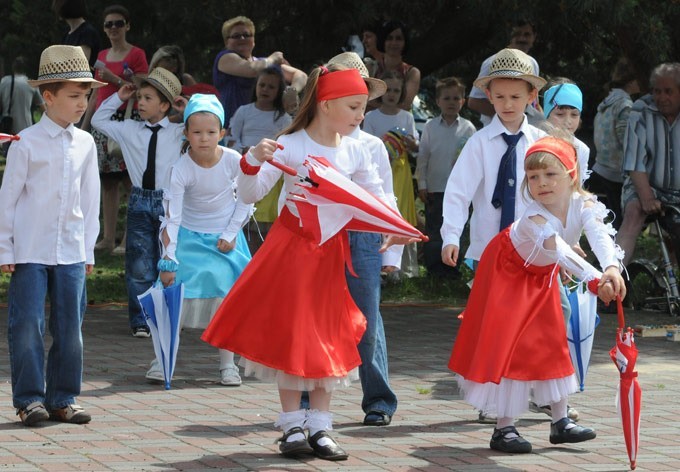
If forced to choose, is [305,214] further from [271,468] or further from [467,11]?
[467,11]

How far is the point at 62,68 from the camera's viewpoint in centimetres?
725

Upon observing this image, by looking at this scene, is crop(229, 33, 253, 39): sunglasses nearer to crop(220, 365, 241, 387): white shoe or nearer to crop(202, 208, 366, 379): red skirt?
crop(220, 365, 241, 387): white shoe

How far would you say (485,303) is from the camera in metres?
6.83

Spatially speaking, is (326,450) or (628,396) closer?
(628,396)

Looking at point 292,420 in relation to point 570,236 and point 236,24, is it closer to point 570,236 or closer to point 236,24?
point 570,236

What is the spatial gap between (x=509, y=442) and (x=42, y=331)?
247 centimetres

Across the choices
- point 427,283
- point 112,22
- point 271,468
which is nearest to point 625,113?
point 427,283

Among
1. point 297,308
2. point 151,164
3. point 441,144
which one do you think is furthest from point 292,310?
point 441,144

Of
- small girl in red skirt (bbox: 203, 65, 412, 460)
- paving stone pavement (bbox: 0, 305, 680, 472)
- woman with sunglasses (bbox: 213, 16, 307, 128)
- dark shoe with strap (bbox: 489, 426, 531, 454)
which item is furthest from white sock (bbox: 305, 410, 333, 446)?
woman with sunglasses (bbox: 213, 16, 307, 128)

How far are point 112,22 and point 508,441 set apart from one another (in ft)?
24.9

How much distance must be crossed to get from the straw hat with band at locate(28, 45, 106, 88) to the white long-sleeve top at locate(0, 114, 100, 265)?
0.70 ft

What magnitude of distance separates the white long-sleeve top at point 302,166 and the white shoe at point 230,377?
193cm

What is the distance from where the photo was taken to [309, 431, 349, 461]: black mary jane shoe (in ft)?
21.0

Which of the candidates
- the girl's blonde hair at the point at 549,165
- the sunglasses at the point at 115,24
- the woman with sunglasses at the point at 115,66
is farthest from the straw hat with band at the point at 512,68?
the sunglasses at the point at 115,24
